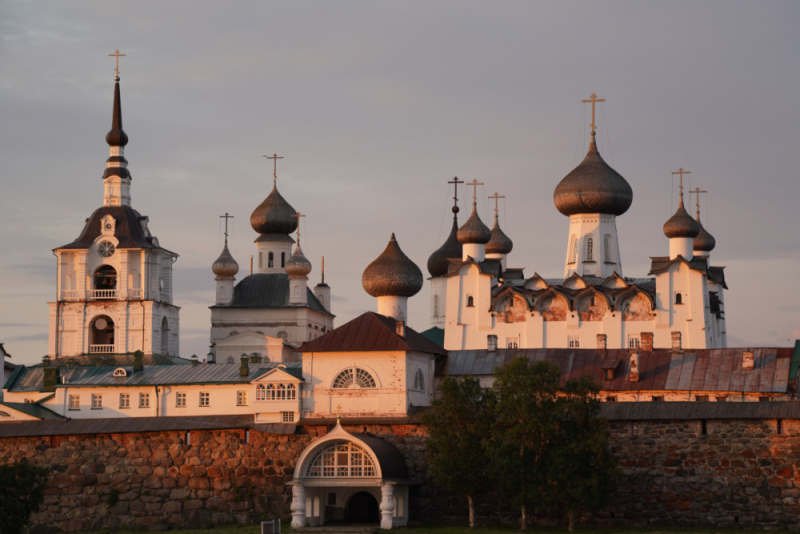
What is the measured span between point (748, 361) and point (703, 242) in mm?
21247

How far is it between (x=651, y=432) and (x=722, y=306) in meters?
20.5

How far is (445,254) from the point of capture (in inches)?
2450

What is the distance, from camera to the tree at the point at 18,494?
106 feet

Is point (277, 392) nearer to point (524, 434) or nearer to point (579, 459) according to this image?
point (524, 434)

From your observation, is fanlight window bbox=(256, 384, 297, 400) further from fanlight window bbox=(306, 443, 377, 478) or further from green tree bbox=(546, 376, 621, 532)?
green tree bbox=(546, 376, 621, 532)

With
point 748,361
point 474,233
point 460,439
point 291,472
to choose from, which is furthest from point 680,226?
point 291,472

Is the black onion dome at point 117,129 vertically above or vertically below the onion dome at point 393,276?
above

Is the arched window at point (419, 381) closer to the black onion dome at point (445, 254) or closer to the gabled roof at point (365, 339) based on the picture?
the gabled roof at point (365, 339)

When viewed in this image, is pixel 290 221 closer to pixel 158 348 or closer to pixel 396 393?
pixel 158 348

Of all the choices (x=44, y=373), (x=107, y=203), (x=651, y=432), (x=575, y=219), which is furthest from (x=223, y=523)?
(x=107, y=203)

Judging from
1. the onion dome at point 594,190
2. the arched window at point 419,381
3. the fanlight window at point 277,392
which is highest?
the onion dome at point 594,190

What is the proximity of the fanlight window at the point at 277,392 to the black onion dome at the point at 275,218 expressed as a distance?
29165 millimetres

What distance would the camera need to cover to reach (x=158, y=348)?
2379 inches

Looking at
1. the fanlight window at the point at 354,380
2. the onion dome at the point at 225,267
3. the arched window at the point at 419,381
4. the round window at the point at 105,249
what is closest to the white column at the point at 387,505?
the fanlight window at the point at 354,380
